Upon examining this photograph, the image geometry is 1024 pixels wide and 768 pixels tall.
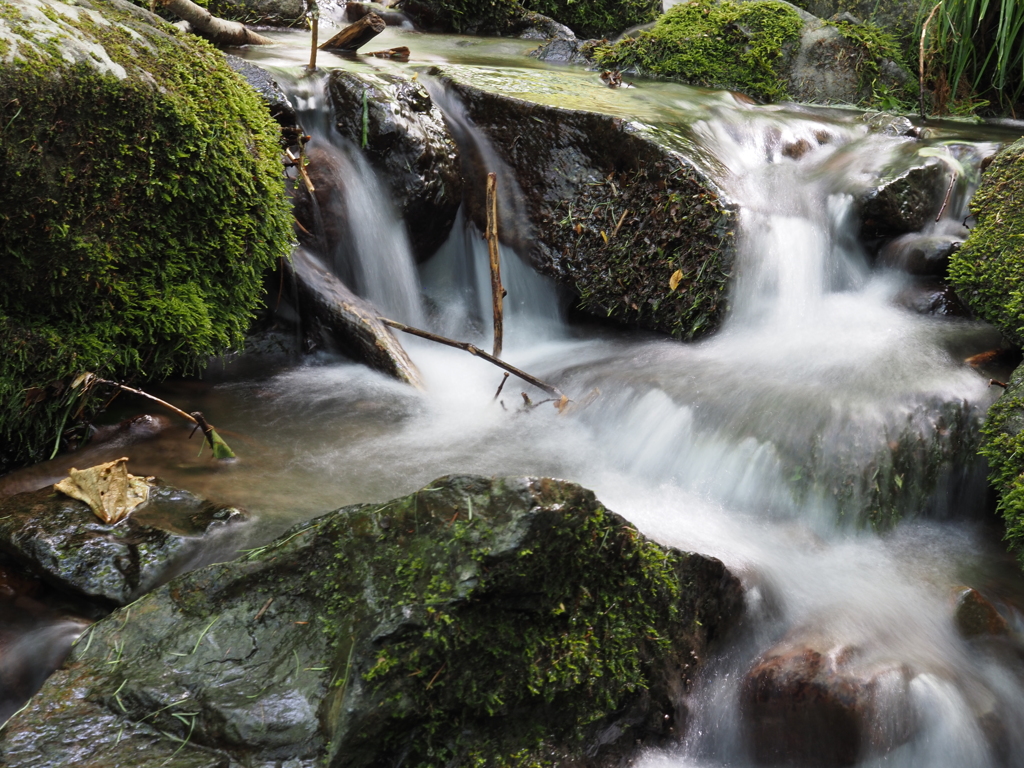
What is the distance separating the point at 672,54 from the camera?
753cm

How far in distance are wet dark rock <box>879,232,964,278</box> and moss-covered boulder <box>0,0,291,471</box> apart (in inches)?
147

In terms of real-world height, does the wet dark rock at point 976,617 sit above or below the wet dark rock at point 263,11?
below

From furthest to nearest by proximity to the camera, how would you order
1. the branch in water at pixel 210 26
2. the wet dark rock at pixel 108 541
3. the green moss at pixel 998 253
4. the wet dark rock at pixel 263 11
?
1. the wet dark rock at pixel 263 11
2. the branch in water at pixel 210 26
3. the green moss at pixel 998 253
4. the wet dark rock at pixel 108 541

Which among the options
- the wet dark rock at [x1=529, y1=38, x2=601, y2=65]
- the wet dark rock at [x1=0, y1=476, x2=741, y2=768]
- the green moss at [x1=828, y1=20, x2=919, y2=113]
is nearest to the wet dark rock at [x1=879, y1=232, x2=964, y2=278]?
the green moss at [x1=828, y1=20, x2=919, y2=113]

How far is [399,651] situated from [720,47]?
7110 millimetres

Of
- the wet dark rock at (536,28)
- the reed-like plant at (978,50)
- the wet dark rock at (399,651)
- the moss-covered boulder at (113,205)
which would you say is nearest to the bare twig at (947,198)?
the reed-like plant at (978,50)

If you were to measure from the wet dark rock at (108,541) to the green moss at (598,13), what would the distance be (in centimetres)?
841

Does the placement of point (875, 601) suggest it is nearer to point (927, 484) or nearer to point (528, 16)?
point (927, 484)

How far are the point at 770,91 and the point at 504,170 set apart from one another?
330 centimetres

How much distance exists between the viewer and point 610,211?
5.03m

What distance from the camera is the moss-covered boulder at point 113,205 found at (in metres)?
3.03

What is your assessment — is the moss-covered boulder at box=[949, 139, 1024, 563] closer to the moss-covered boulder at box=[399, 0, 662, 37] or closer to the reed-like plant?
the reed-like plant

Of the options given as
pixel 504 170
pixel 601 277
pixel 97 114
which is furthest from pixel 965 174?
pixel 97 114

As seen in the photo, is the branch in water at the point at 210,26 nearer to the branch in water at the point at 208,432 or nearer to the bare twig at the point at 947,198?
the branch in water at the point at 208,432
